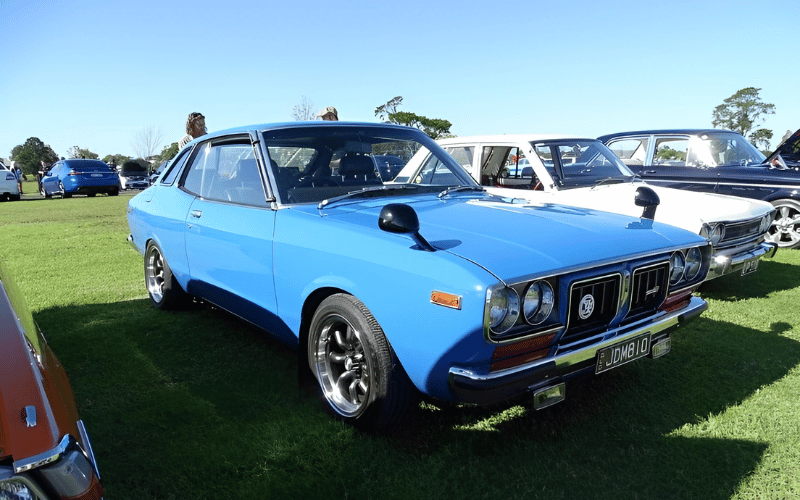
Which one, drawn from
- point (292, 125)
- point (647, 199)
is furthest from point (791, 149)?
point (292, 125)

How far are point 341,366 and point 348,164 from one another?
137 centimetres

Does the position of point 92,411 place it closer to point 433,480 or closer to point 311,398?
point 311,398

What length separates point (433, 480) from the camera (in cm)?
241

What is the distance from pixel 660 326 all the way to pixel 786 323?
2.63 m

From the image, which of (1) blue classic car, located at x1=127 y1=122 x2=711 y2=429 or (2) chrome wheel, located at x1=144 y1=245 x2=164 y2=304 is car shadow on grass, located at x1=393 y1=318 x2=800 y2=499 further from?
(2) chrome wheel, located at x1=144 y1=245 x2=164 y2=304

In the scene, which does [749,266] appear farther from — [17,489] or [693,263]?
[17,489]

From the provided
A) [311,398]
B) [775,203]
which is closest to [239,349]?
[311,398]

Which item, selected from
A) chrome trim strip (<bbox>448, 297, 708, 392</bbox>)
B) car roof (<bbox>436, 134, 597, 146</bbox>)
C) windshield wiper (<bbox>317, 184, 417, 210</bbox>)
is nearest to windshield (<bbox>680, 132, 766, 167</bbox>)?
car roof (<bbox>436, 134, 597, 146</bbox>)

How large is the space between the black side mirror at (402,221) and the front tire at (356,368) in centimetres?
43

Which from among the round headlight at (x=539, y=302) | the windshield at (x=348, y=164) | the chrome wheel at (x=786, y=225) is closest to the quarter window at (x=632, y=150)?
the chrome wheel at (x=786, y=225)

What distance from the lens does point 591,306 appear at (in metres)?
2.49

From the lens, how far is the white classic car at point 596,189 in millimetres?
5273

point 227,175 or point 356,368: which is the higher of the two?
point 227,175

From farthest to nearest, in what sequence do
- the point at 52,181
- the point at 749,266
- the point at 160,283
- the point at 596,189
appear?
the point at 52,181, the point at 596,189, the point at 749,266, the point at 160,283
